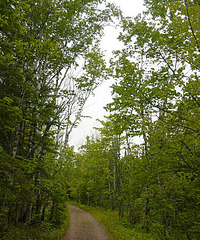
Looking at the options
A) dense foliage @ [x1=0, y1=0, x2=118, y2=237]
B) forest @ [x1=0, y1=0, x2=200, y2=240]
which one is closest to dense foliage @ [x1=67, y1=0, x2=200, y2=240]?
forest @ [x1=0, y1=0, x2=200, y2=240]

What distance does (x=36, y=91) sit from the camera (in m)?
5.00

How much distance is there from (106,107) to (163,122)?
5.89m

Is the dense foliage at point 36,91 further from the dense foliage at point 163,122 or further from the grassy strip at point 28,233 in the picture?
the dense foliage at point 163,122

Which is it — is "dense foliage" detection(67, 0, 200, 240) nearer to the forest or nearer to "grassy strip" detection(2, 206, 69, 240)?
the forest

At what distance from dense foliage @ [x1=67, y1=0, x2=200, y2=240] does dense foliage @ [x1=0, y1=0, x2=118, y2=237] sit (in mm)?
2446

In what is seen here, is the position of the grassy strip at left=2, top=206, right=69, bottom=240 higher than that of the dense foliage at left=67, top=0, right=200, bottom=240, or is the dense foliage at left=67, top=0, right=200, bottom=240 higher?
the dense foliage at left=67, top=0, right=200, bottom=240

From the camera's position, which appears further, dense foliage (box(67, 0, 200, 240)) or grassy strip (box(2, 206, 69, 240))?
grassy strip (box(2, 206, 69, 240))

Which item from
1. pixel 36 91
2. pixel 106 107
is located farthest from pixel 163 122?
pixel 106 107

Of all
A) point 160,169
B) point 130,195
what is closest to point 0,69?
point 160,169

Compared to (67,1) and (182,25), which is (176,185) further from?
(67,1)

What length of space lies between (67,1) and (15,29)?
477cm

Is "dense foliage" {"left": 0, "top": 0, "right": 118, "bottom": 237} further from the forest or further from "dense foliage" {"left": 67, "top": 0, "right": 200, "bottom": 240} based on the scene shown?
"dense foliage" {"left": 67, "top": 0, "right": 200, "bottom": 240}

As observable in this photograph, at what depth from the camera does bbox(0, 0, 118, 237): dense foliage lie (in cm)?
374

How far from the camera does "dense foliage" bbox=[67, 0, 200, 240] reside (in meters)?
3.05
